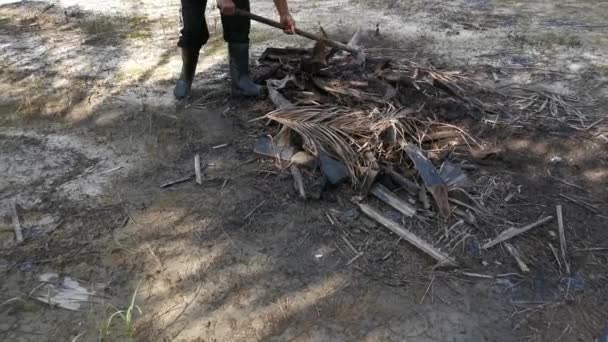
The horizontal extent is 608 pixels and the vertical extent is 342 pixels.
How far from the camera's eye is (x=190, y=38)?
4.60 metres

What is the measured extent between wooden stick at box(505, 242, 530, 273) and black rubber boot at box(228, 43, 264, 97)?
2.64 metres

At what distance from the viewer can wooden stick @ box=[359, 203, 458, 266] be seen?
2.92m

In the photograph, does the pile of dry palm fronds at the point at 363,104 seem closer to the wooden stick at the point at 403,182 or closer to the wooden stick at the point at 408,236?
the wooden stick at the point at 403,182

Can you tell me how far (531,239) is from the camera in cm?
308

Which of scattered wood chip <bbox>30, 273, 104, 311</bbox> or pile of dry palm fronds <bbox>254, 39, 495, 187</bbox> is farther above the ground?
pile of dry palm fronds <bbox>254, 39, 495, 187</bbox>

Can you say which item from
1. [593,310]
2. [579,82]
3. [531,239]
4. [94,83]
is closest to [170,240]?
[531,239]

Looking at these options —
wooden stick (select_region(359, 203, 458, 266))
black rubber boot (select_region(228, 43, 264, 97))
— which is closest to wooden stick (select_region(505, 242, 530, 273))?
wooden stick (select_region(359, 203, 458, 266))

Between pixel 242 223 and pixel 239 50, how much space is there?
6.64ft

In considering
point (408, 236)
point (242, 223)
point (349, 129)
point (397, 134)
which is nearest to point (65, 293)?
point (242, 223)

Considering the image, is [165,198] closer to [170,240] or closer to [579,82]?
[170,240]

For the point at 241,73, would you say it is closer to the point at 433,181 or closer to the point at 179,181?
the point at 179,181

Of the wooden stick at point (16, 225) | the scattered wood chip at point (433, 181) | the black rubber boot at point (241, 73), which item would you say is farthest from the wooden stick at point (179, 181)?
the scattered wood chip at point (433, 181)

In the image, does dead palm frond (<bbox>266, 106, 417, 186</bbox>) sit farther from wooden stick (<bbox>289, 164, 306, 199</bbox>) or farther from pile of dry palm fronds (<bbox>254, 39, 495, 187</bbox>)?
wooden stick (<bbox>289, 164, 306, 199</bbox>)

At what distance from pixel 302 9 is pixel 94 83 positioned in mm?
3232
